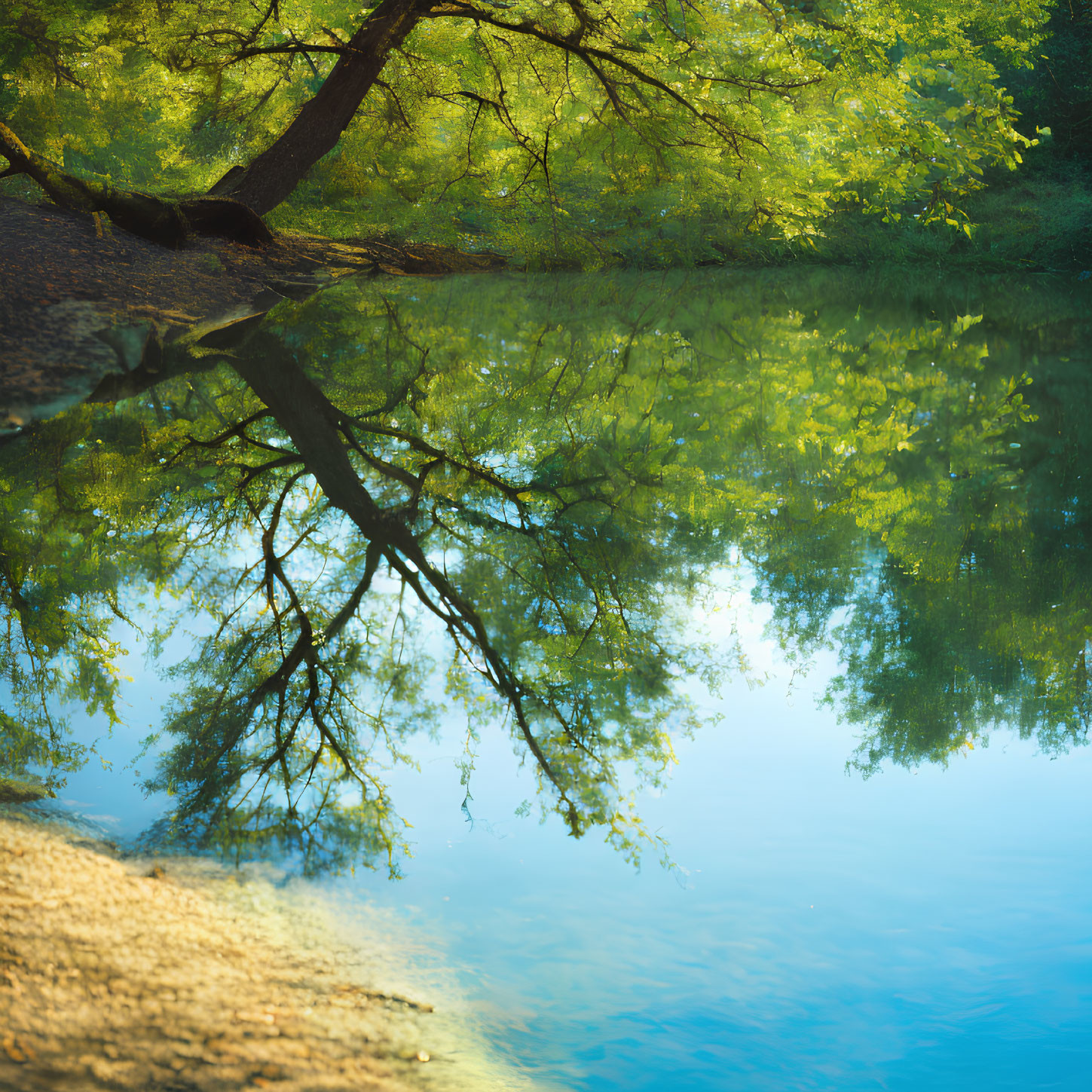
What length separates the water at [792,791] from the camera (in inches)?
66.1

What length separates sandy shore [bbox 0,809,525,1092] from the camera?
147 cm

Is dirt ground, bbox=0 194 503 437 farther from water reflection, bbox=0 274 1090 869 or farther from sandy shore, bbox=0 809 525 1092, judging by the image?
sandy shore, bbox=0 809 525 1092

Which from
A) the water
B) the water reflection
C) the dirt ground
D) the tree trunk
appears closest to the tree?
the tree trunk

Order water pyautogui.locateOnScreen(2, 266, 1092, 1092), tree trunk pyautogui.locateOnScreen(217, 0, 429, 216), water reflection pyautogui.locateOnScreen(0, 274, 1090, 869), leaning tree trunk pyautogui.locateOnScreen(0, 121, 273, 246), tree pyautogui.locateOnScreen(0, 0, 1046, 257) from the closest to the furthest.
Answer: water pyautogui.locateOnScreen(2, 266, 1092, 1092)
water reflection pyautogui.locateOnScreen(0, 274, 1090, 869)
leaning tree trunk pyautogui.locateOnScreen(0, 121, 273, 246)
tree pyautogui.locateOnScreen(0, 0, 1046, 257)
tree trunk pyautogui.locateOnScreen(217, 0, 429, 216)

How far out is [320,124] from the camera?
45.2 ft

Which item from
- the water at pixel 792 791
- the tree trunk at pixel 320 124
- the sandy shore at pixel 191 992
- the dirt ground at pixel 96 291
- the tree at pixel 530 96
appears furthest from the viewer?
the tree trunk at pixel 320 124

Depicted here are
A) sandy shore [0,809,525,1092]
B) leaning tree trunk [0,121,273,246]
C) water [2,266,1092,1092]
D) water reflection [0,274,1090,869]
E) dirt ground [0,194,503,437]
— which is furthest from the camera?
leaning tree trunk [0,121,273,246]

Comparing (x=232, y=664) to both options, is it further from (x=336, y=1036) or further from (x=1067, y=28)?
(x=1067, y=28)

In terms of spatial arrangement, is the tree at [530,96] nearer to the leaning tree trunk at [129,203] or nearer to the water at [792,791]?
the leaning tree trunk at [129,203]

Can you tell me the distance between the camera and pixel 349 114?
1389 centimetres

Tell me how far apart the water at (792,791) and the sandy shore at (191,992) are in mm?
175

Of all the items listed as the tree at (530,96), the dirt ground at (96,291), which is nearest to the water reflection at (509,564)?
the dirt ground at (96,291)

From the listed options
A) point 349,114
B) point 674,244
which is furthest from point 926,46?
point 349,114

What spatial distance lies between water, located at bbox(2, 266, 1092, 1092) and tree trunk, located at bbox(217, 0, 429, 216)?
10018 millimetres
